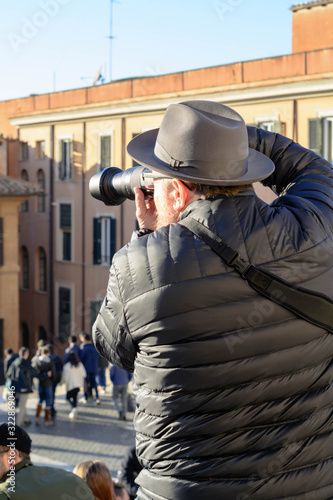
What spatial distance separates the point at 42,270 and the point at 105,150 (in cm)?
602

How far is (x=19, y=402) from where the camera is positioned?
12.6m

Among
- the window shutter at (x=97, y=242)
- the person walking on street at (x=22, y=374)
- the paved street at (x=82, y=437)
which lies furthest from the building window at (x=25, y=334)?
the person walking on street at (x=22, y=374)

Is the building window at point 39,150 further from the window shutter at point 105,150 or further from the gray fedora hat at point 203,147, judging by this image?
the gray fedora hat at point 203,147

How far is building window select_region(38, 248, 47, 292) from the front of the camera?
1108 inches

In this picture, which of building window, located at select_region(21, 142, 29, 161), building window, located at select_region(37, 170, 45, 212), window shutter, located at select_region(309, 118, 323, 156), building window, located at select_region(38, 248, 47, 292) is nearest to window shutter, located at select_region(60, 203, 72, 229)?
building window, located at select_region(37, 170, 45, 212)

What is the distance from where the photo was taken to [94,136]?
82.9 feet

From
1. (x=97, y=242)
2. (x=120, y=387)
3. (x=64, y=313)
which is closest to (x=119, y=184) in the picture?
(x=120, y=387)

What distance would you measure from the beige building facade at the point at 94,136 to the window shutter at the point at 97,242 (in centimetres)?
3

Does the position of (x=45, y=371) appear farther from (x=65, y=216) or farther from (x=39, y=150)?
(x=39, y=150)

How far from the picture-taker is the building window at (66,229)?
87.7 ft

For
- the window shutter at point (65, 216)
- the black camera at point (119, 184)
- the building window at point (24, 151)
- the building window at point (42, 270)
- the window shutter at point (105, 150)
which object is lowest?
the building window at point (42, 270)

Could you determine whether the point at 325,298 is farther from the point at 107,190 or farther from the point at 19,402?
the point at 19,402

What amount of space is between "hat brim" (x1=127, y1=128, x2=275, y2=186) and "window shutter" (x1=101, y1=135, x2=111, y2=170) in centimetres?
2278

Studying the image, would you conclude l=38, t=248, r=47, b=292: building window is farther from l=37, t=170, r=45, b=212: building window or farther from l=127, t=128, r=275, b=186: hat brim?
l=127, t=128, r=275, b=186: hat brim
